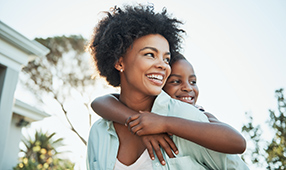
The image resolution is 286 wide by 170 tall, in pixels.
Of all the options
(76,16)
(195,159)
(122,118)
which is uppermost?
(76,16)


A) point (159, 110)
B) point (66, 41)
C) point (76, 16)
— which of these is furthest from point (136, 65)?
point (76, 16)

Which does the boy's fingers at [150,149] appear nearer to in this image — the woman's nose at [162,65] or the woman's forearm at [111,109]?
the woman's forearm at [111,109]

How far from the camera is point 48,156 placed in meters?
20.0

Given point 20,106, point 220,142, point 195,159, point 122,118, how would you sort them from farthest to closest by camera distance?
point 20,106
point 122,118
point 195,159
point 220,142

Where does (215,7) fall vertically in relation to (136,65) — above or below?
above

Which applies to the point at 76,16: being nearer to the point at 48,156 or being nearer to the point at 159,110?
the point at 48,156

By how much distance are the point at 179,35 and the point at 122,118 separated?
1145 millimetres

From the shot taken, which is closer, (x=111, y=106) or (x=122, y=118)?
(x=122, y=118)

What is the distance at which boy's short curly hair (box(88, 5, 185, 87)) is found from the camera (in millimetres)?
2600

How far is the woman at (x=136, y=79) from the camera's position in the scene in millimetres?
2156

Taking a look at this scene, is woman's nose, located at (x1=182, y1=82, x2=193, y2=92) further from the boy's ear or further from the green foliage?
the green foliage

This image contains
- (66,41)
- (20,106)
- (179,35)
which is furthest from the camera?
(66,41)

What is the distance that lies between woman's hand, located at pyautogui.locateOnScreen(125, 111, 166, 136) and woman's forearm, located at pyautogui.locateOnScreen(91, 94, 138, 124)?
0.27 m

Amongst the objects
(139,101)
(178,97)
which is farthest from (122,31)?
(178,97)
